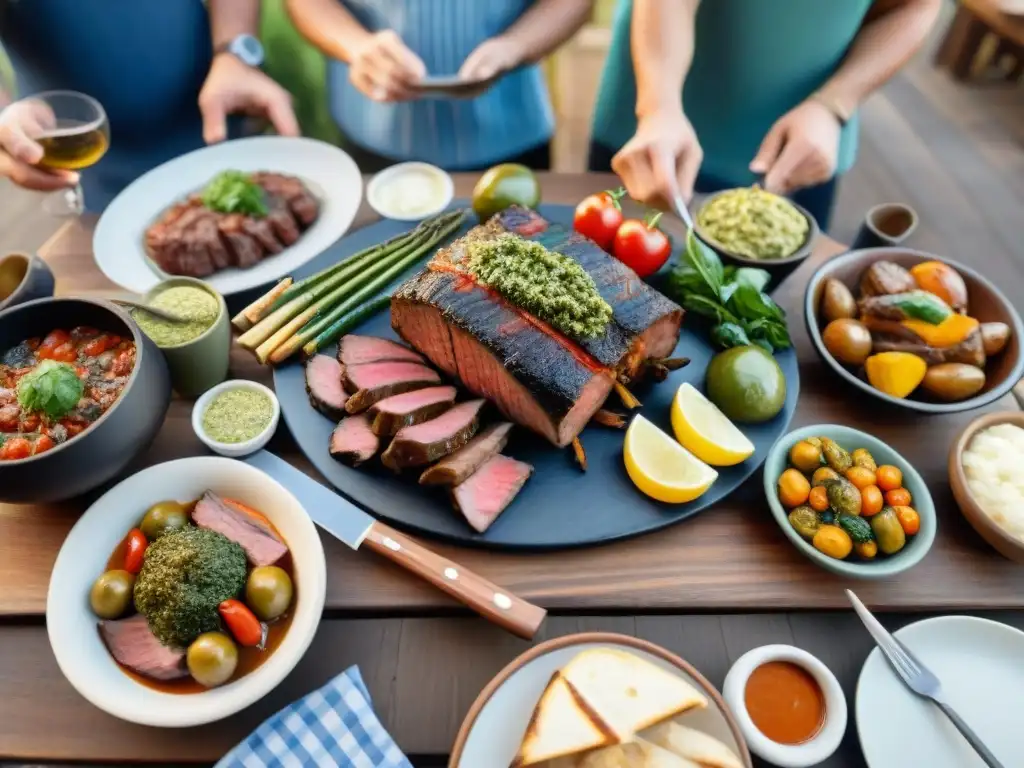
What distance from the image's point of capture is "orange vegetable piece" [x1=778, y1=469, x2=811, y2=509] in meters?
1.94

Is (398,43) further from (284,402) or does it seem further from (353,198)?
(284,402)

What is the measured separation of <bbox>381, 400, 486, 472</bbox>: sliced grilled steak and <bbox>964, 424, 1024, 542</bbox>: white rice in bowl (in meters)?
1.52

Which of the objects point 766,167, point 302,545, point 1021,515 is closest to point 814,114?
point 766,167

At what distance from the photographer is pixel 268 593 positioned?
170cm

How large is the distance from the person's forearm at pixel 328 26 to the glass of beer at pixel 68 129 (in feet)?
3.49

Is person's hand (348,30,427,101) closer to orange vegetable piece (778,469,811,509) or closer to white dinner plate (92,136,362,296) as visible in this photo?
white dinner plate (92,136,362,296)

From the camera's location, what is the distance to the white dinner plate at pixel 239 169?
2592 mm

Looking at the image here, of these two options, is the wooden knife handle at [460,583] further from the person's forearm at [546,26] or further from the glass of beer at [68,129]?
the person's forearm at [546,26]

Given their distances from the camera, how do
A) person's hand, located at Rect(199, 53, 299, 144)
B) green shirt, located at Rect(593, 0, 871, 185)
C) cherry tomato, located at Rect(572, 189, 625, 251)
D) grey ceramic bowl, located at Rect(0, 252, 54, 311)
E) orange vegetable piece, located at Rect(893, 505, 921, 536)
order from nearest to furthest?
orange vegetable piece, located at Rect(893, 505, 921, 536) < grey ceramic bowl, located at Rect(0, 252, 54, 311) < cherry tomato, located at Rect(572, 189, 625, 251) < green shirt, located at Rect(593, 0, 871, 185) < person's hand, located at Rect(199, 53, 299, 144)

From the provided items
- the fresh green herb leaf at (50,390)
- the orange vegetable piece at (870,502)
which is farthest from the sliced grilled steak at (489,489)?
the fresh green herb leaf at (50,390)

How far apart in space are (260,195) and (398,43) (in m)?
0.90

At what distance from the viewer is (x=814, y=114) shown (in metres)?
2.81

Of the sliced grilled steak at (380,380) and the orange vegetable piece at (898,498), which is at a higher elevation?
the orange vegetable piece at (898,498)

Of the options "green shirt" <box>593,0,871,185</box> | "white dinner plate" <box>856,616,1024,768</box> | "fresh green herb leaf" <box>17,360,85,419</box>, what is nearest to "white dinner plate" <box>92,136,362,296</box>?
"fresh green herb leaf" <box>17,360,85,419</box>
